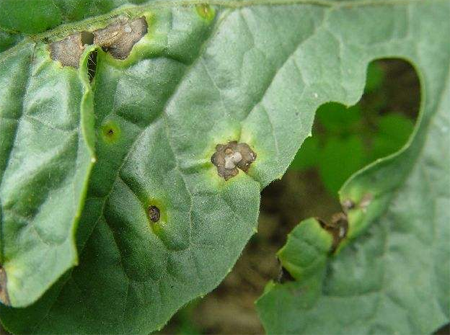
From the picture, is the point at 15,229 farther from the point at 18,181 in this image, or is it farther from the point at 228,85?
the point at 228,85

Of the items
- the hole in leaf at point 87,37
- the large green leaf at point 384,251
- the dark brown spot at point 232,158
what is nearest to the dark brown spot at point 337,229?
the large green leaf at point 384,251

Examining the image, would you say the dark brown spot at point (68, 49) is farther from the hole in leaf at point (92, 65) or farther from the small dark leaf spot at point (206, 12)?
the small dark leaf spot at point (206, 12)

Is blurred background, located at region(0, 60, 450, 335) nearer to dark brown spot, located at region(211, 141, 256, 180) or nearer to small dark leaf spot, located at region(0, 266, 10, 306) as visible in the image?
dark brown spot, located at region(211, 141, 256, 180)

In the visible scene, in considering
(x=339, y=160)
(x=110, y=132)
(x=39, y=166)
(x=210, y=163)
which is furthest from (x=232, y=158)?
(x=339, y=160)

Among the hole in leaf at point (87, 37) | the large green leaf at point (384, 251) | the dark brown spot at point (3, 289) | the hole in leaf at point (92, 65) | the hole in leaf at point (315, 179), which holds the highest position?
the hole in leaf at point (87, 37)

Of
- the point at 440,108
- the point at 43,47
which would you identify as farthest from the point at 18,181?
the point at 440,108

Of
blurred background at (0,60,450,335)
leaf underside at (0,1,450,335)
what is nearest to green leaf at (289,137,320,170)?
blurred background at (0,60,450,335)
